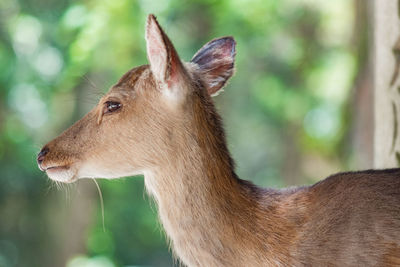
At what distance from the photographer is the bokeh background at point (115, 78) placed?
8.52m

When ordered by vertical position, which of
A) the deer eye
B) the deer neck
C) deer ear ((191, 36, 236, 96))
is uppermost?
deer ear ((191, 36, 236, 96))

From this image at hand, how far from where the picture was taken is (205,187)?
3047mm

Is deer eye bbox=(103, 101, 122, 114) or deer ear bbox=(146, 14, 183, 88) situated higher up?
deer ear bbox=(146, 14, 183, 88)

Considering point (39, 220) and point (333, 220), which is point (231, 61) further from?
point (39, 220)

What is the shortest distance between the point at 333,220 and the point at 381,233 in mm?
197

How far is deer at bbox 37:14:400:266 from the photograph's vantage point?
2.85 metres

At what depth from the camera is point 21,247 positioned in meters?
10.4

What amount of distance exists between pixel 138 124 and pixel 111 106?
161 mm

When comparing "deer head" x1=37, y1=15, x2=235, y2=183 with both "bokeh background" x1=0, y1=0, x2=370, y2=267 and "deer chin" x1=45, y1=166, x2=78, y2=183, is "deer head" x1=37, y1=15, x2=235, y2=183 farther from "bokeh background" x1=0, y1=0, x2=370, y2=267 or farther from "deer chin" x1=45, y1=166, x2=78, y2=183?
"bokeh background" x1=0, y1=0, x2=370, y2=267

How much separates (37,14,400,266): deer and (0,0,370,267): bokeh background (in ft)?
14.4

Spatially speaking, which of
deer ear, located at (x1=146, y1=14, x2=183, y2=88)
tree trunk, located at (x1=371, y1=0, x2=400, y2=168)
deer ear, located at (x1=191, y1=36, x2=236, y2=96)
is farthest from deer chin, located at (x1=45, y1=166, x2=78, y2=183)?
tree trunk, located at (x1=371, y1=0, x2=400, y2=168)

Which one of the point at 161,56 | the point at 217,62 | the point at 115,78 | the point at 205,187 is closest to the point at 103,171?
the point at 205,187

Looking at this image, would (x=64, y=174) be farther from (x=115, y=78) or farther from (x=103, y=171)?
(x=115, y=78)

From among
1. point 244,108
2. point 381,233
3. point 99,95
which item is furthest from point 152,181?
point 244,108
